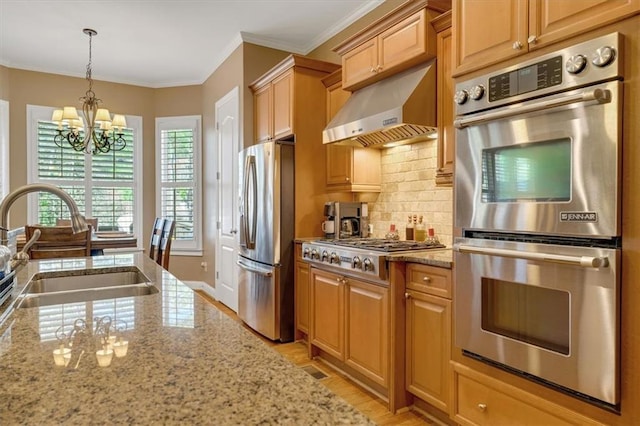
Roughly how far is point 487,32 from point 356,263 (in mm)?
1436

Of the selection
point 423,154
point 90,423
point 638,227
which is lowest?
point 90,423

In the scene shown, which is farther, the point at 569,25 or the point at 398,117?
the point at 398,117

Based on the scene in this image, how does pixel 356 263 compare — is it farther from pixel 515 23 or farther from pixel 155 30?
pixel 155 30

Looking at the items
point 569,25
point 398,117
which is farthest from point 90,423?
point 398,117

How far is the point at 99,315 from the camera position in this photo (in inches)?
39.0

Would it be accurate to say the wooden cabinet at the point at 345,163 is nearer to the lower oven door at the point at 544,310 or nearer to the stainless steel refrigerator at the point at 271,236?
the stainless steel refrigerator at the point at 271,236

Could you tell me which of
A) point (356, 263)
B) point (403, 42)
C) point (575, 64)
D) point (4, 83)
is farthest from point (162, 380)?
point (4, 83)

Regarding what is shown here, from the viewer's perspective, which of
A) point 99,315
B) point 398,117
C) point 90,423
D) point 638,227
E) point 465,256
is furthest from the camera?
point 398,117

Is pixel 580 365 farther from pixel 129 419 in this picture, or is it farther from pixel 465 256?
pixel 129 419

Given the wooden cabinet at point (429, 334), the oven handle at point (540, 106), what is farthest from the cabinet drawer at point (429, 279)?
the oven handle at point (540, 106)

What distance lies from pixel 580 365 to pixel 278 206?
2415 millimetres

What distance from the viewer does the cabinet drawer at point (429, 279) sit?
6.82 ft

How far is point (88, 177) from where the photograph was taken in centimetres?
547

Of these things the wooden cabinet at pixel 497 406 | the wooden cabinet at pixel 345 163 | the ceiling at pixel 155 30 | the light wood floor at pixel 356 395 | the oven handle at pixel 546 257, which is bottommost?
the light wood floor at pixel 356 395
